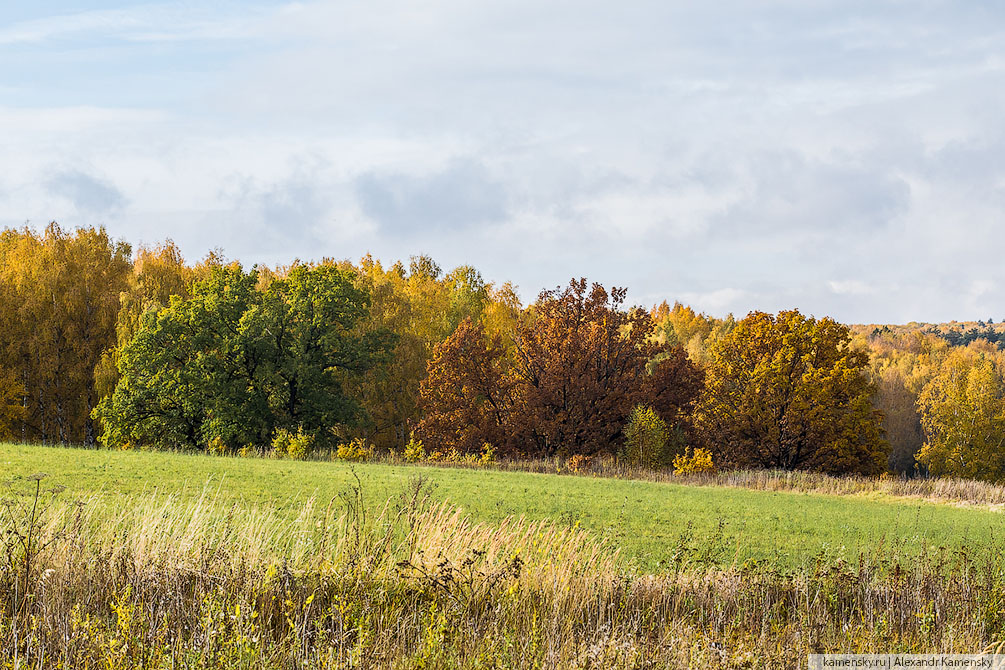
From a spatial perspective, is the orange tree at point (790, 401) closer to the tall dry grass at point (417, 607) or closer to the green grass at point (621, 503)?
the green grass at point (621, 503)

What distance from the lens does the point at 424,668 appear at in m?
5.92

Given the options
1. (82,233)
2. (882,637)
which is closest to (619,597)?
(882,637)

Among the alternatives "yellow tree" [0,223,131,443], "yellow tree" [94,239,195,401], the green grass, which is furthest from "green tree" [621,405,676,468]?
"yellow tree" [0,223,131,443]

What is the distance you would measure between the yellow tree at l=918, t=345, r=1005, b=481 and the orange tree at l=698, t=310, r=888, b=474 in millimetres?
27627

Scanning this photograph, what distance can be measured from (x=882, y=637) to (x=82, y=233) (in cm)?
5807

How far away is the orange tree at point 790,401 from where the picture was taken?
4028cm

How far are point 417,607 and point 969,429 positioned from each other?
6866 centimetres

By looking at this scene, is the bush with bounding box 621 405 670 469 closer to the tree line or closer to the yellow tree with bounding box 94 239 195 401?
the tree line

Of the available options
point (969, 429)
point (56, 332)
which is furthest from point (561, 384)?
point (969, 429)

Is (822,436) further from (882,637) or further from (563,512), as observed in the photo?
(882,637)

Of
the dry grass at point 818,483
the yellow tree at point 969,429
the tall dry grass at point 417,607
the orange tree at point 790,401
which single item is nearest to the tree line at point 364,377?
the orange tree at point 790,401

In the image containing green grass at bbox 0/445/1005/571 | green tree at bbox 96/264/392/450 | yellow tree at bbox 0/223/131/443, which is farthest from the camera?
yellow tree at bbox 0/223/131/443

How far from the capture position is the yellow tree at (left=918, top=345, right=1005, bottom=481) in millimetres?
63844

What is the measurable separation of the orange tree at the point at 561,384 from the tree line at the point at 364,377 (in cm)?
10
